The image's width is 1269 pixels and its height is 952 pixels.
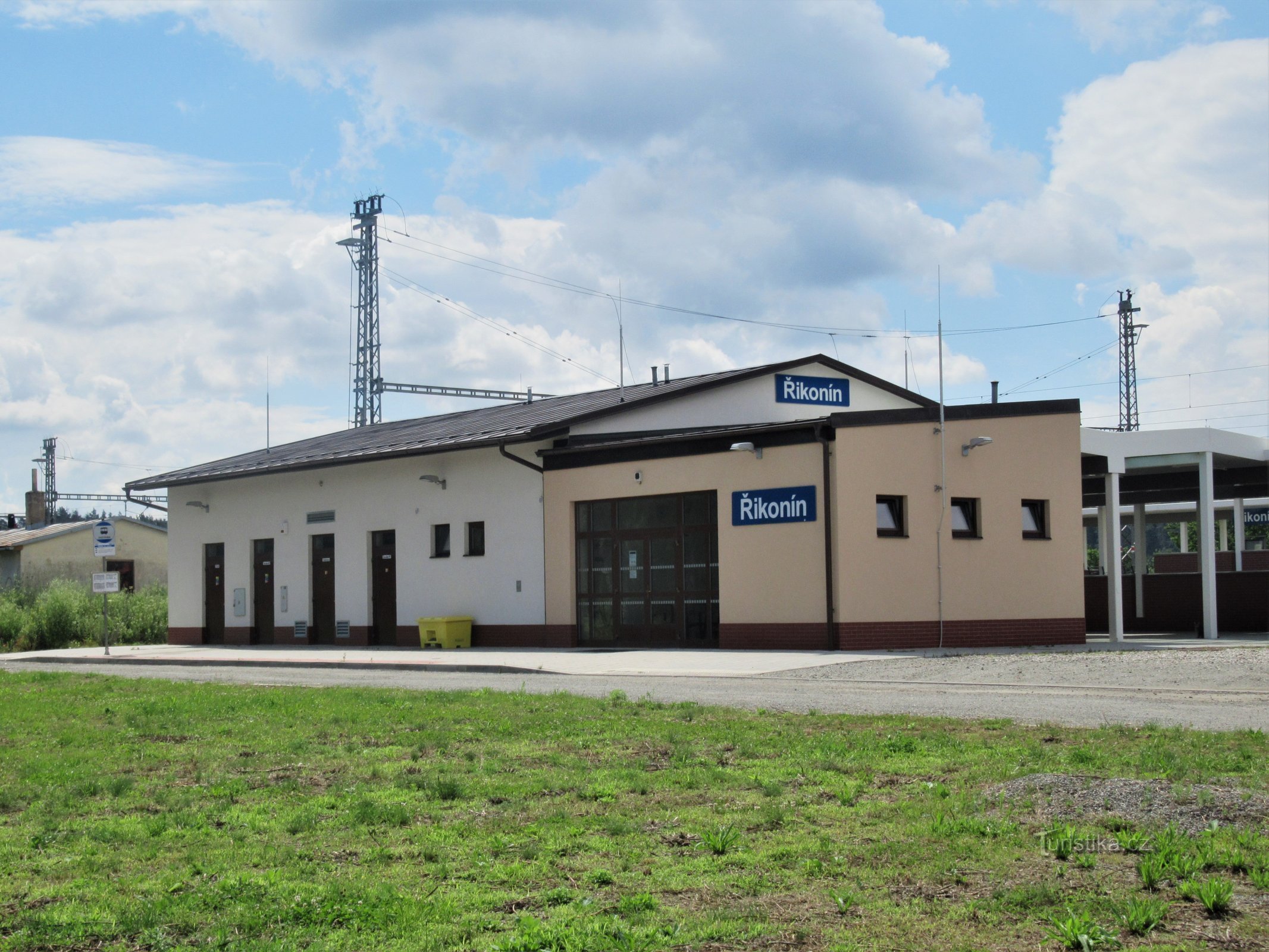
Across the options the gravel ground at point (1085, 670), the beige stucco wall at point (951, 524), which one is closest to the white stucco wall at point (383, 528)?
the beige stucco wall at point (951, 524)

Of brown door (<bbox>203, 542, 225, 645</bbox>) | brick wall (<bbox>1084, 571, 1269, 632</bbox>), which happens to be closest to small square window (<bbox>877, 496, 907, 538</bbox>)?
brick wall (<bbox>1084, 571, 1269, 632</bbox>)

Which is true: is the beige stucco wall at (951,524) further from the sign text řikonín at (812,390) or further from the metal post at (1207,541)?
the sign text řikonín at (812,390)

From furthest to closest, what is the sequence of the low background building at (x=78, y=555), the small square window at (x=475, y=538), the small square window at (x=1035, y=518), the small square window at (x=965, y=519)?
the low background building at (x=78, y=555)
the small square window at (x=475, y=538)
the small square window at (x=1035, y=518)
the small square window at (x=965, y=519)

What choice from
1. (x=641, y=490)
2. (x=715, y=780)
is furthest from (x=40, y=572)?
(x=715, y=780)

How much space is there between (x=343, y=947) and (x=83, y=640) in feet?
124

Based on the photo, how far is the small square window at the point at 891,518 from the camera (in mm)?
23234

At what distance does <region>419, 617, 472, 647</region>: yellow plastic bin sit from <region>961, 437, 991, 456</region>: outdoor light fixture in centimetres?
1143

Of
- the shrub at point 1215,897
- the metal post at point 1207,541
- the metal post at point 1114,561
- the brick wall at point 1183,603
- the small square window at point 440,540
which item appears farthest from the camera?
the brick wall at point 1183,603

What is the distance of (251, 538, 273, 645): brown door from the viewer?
113ft

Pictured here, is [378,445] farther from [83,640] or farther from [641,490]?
[83,640]

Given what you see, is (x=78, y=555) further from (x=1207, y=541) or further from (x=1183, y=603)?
(x=1207, y=541)

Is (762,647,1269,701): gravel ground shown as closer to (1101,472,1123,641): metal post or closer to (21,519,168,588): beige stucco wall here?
(1101,472,1123,641): metal post

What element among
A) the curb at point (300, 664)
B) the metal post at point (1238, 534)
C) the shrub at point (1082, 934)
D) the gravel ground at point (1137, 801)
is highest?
the metal post at point (1238, 534)

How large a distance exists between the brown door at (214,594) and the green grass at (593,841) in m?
25.9
